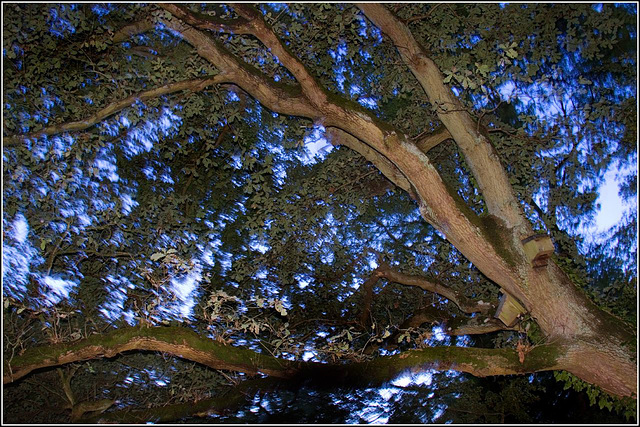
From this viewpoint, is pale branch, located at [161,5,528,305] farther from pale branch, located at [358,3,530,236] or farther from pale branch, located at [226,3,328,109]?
pale branch, located at [358,3,530,236]

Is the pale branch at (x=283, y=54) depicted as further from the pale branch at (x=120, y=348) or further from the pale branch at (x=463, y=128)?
the pale branch at (x=120, y=348)

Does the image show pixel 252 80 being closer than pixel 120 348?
No

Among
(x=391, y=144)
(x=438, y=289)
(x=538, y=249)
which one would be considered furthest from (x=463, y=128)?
(x=438, y=289)

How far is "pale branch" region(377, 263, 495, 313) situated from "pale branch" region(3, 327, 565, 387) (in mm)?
1617

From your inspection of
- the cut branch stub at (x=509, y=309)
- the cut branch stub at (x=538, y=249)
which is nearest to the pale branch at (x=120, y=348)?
the cut branch stub at (x=509, y=309)

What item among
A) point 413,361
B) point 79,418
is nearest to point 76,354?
point 79,418

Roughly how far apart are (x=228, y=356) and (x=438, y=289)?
114 inches

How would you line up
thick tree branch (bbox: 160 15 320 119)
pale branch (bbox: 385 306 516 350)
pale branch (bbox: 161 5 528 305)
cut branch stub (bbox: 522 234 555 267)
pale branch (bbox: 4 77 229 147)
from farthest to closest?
pale branch (bbox: 385 306 516 350), thick tree branch (bbox: 160 15 320 119), pale branch (bbox: 4 77 229 147), pale branch (bbox: 161 5 528 305), cut branch stub (bbox: 522 234 555 267)

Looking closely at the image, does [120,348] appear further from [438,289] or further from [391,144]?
[438,289]

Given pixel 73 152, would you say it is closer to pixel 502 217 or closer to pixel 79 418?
pixel 79 418

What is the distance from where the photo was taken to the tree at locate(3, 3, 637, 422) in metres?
3.86

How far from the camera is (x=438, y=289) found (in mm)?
5777

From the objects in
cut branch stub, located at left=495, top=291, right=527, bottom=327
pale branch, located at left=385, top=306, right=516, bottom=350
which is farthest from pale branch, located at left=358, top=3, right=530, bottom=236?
pale branch, located at left=385, top=306, right=516, bottom=350

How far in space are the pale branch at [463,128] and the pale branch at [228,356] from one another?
99 centimetres
